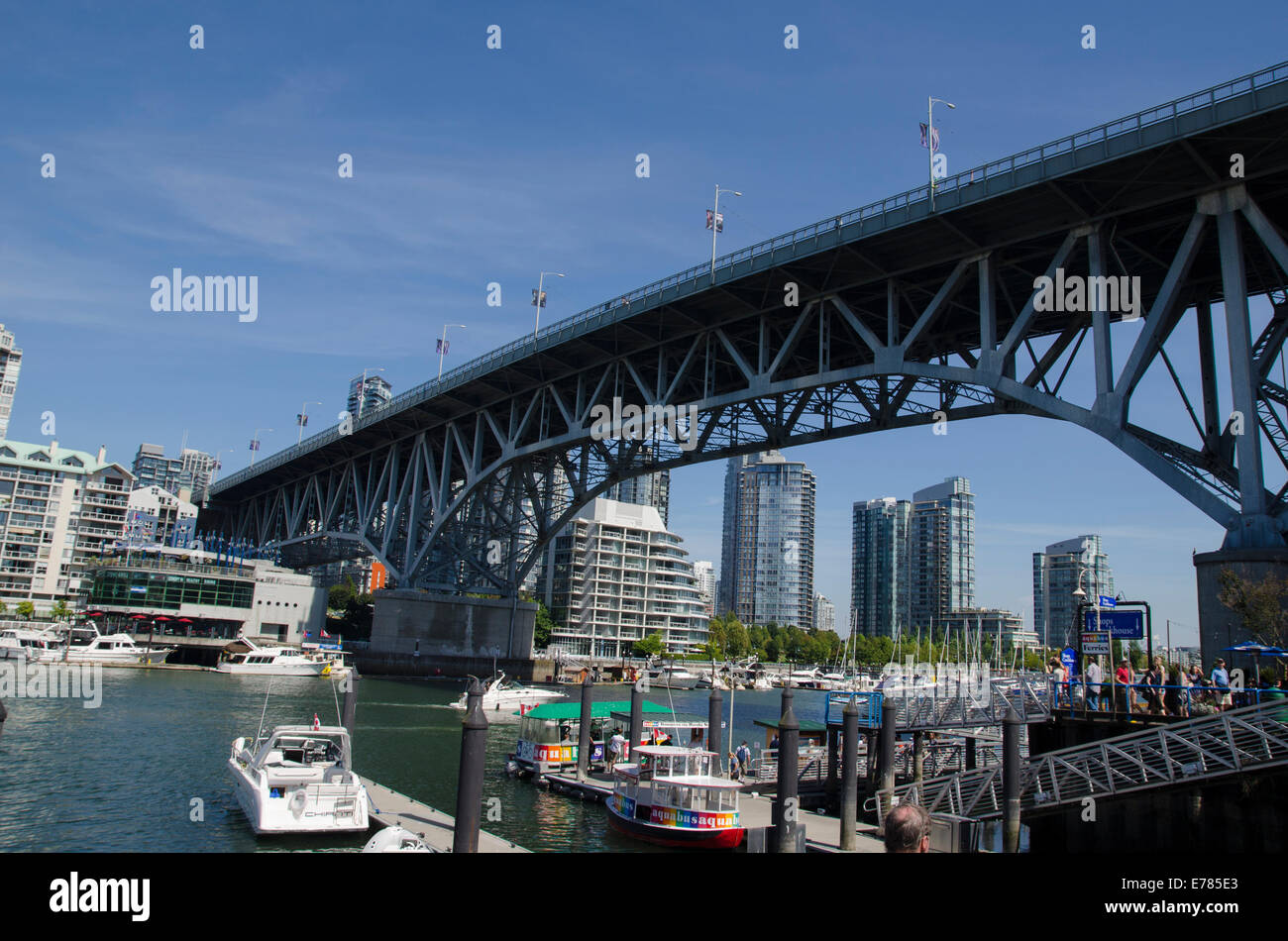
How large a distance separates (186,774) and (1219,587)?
3382 centimetres

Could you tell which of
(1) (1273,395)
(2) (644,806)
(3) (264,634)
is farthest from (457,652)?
(1) (1273,395)

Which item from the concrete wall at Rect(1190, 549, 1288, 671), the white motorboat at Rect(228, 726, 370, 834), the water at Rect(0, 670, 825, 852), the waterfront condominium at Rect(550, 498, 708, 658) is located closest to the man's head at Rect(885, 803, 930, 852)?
the water at Rect(0, 670, 825, 852)

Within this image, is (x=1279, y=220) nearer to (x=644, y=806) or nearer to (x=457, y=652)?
(x=644, y=806)

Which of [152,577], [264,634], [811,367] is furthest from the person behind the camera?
[264,634]

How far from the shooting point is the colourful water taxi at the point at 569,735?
114 feet

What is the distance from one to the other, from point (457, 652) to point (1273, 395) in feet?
225

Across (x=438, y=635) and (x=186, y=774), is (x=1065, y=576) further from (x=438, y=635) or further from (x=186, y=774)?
(x=186, y=774)

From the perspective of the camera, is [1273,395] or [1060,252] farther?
[1060,252]

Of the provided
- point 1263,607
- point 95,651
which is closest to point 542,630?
point 95,651

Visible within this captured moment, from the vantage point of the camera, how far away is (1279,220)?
1324 inches

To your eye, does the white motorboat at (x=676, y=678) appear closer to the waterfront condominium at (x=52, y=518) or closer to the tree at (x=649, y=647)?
the tree at (x=649, y=647)

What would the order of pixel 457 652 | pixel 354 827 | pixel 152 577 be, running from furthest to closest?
pixel 152 577
pixel 457 652
pixel 354 827

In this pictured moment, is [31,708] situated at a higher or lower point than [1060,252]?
lower
